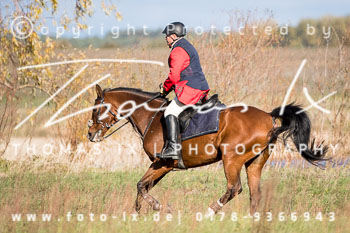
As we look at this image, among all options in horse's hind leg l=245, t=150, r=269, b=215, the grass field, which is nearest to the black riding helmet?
horse's hind leg l=245, t=150, r=269, b=215

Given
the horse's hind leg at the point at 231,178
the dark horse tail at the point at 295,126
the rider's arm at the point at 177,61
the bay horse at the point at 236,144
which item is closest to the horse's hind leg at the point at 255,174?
the bay horse at the point at 236,144

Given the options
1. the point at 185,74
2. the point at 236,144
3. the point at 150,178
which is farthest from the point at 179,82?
the point at 150,178

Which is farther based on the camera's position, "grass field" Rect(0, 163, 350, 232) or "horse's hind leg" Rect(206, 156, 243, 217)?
"horse's hind leg" Rect(206, 156, 243, 217)

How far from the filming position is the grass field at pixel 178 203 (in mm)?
6137

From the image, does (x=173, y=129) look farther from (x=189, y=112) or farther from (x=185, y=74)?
(x=185, y=74)

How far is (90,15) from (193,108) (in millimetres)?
5430

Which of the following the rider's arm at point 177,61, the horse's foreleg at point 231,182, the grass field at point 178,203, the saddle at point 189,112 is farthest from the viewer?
the saddle at point 189,112

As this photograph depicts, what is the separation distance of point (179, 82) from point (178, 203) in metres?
1.84

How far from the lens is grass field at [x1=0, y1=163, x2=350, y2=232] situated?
20.1 ft

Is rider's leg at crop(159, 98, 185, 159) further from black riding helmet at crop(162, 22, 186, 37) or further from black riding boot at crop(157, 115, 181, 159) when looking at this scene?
black riding helmet at crop(162, 22, 186, 37)

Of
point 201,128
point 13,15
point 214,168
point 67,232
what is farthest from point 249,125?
point 13,15

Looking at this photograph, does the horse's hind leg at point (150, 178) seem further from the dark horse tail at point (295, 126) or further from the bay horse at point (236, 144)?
the dark horse tail at point (295, 126)

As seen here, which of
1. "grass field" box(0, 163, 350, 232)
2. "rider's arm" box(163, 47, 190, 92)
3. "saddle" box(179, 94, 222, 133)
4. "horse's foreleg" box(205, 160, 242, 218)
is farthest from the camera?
"saddle" box(179, 94, 222, 133)

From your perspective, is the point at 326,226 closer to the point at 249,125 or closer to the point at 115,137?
the point at 249,125
